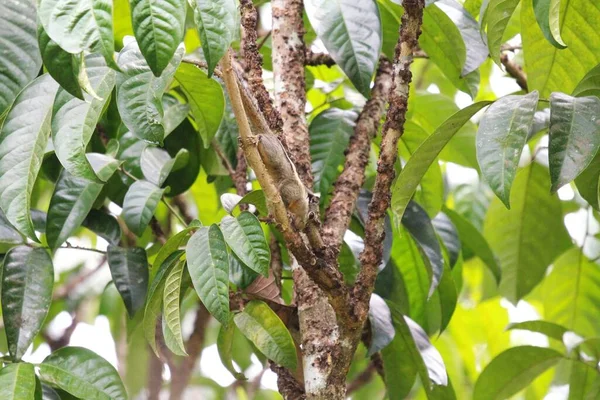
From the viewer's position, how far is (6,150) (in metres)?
0.67

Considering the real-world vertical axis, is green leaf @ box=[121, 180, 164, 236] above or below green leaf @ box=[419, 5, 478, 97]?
below

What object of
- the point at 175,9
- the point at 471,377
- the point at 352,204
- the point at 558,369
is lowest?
the point at 471,377

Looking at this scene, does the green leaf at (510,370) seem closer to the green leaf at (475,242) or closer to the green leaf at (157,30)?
the green leaf at (475,242)

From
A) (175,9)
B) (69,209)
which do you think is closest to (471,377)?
(69,209)

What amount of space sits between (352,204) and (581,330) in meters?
0.71

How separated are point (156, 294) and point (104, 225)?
0.25 meters

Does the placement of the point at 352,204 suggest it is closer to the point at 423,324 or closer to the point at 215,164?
the point at 215,164

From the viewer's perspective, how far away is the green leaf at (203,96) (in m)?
0.81

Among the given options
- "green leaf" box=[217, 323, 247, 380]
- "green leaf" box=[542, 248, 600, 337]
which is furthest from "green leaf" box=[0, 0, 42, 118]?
"green leaf" box=[542, 248, 600, 337]

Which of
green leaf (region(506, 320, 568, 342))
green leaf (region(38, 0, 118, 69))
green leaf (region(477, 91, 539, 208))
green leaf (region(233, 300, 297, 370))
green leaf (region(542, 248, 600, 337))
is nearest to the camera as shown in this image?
green leaf (region(38, 0, 118, 69))

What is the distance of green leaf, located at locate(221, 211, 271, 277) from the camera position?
2.25 feet

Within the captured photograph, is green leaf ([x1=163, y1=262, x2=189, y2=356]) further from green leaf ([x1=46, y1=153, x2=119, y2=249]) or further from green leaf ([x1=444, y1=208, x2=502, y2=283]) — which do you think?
green leaf ([x1=444, y1=208, x2=502, y2=283])

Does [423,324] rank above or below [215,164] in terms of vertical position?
below

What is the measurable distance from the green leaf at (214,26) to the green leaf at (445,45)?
389 mm
